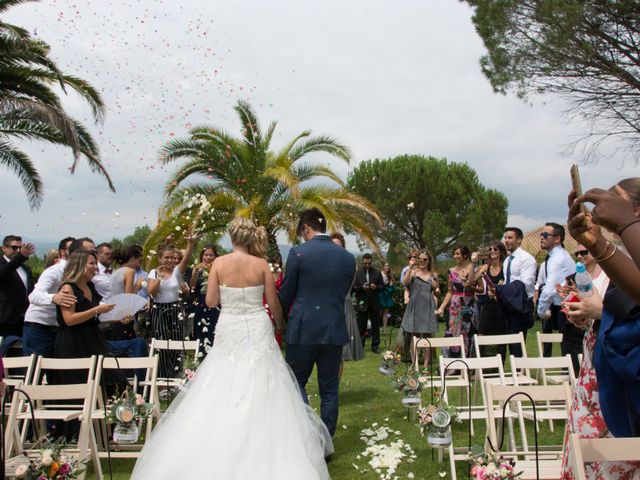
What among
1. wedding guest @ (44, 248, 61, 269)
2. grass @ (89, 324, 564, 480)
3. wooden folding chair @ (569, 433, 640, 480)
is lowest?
grass @ (89, 324, 564, 480)

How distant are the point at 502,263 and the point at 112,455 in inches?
222

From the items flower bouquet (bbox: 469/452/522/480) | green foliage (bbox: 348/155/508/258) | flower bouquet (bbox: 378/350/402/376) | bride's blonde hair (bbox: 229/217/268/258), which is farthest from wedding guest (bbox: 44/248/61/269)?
green foliage (bbox: 348/155/508/258)

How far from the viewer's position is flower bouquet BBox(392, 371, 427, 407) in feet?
19.3

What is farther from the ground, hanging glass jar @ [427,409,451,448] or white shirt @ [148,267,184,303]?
white shirt @ [148,267,184,303]

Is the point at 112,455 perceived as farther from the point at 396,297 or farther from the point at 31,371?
the point at 396,297

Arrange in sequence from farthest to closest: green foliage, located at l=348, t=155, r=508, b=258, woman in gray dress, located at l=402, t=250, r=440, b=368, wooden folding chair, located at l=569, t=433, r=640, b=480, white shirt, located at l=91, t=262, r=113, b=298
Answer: green foliage, located at l=348, t=155, r=508, b=258
woman in gray dress, located at l=402, t=250, r=440, b=368
white shirt, located at l=91, t=262, r=113, b=298
wooden folding chair, located at l=569, t=433, r=640, b=480

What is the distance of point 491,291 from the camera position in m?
8.18

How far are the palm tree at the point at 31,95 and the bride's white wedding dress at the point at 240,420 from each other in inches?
300

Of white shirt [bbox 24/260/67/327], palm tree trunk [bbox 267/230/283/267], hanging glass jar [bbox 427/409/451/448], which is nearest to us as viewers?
hanging glass jar [bbox 427/409/451/448]

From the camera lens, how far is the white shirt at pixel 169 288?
7914 millimetres

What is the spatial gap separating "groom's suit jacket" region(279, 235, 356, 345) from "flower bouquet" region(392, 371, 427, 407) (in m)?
0.83

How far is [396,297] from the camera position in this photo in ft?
56.6

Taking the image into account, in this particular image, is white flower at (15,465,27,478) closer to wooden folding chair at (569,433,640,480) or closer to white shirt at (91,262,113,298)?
wooden folding chair at (569,433,640,480)

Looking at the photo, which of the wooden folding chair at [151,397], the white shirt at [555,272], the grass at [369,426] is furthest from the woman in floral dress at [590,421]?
the white shirt at [555,272]
